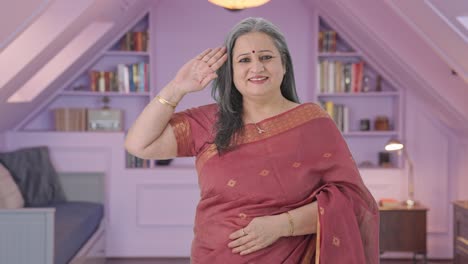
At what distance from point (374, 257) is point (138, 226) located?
371 centimetres

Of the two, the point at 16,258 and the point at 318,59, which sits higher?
the point at 318,59

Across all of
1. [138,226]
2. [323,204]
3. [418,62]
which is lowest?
[138,226]

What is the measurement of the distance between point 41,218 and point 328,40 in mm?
3029

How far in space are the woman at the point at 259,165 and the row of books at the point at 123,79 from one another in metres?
3.65

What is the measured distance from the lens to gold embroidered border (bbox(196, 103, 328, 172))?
66.6 inches

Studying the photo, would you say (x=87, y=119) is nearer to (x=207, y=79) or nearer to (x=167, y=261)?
(x=167, y=261)

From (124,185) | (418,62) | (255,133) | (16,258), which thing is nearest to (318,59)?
(418,62)

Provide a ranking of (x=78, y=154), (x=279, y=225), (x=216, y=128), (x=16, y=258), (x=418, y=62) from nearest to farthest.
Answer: (x=279, y=225) < (x=216, y=128) < (x=16, y=258) < (x=418, y=62) < (x=78, y=154)

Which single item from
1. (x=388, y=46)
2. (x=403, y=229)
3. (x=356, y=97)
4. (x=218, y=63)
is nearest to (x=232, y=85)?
(x=218, y=63)

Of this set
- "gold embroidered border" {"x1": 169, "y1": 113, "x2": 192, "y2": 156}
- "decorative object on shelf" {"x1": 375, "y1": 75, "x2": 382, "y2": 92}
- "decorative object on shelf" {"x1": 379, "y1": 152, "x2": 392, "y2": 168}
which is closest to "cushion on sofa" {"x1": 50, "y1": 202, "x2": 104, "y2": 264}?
"gold embroidered border" {"x1": 169, "y1": 113, "x2": 192, "y2": 156}

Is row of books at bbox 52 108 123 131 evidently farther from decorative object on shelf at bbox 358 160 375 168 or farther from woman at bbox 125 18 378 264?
woman at bbox 125 18 378 264

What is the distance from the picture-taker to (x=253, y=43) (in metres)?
1.63

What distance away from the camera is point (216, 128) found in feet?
5.54

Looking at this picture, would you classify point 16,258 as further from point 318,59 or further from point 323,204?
point 318,59
